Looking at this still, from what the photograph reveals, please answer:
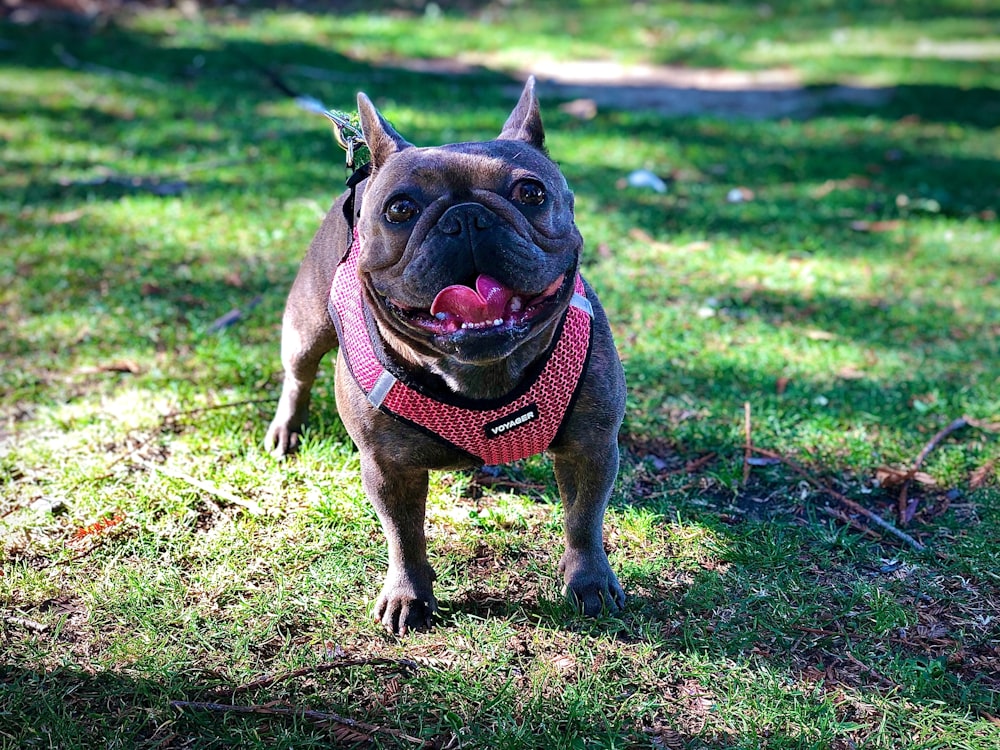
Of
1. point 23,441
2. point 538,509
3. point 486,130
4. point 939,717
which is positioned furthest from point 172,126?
point 939,717

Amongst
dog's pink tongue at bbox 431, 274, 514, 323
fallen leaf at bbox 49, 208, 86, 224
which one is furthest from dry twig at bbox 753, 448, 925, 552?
fallen leaf at bbox 49, 208, 86, 224

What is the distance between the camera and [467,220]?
2.74 meters

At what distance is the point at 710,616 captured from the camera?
3516 mm

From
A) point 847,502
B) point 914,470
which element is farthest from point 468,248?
point 914,470

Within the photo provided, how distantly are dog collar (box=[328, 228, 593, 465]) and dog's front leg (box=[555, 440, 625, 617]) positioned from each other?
246 mm

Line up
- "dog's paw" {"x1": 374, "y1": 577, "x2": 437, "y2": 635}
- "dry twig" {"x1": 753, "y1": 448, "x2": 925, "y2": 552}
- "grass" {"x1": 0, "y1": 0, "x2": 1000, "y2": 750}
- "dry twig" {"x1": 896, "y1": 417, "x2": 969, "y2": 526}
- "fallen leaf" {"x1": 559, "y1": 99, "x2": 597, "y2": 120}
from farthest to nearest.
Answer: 1. "fallen leaf" {"x1": 559, "y1": 99, "x2": 597, "y2": 120}
2. "dry twig" {"x1": 896, "y1": 417, "x2": 969, "y2": 526}
3. "dry twig" {"x1": 753, "y1": 448, "x2": 925, "y2": 552}
4. "dog's paw" {"x1": 374, "y1": 577, "x2": 437, "y2": 635}
5. "grass" {"x1": 0, "y1": 0, "x2": 1000, "y2": 750}

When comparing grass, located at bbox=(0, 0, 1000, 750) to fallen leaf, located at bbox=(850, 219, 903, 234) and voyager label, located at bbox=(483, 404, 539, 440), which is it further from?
voyager label, located at bbox=(483, 404, 539, 440)

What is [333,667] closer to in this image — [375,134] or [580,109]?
[375,134]

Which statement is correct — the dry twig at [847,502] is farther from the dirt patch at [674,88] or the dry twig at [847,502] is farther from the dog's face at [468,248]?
the dirt patch at [674,88]

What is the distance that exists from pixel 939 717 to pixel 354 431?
199 centimetres

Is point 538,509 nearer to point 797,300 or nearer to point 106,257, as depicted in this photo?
point 797,300

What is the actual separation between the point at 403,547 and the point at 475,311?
1043mm

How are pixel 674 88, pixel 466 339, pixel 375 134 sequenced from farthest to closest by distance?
pixel 674 88 < pixel 375 134 < pixel 466 339

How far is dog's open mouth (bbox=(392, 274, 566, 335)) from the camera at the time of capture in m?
2.73
